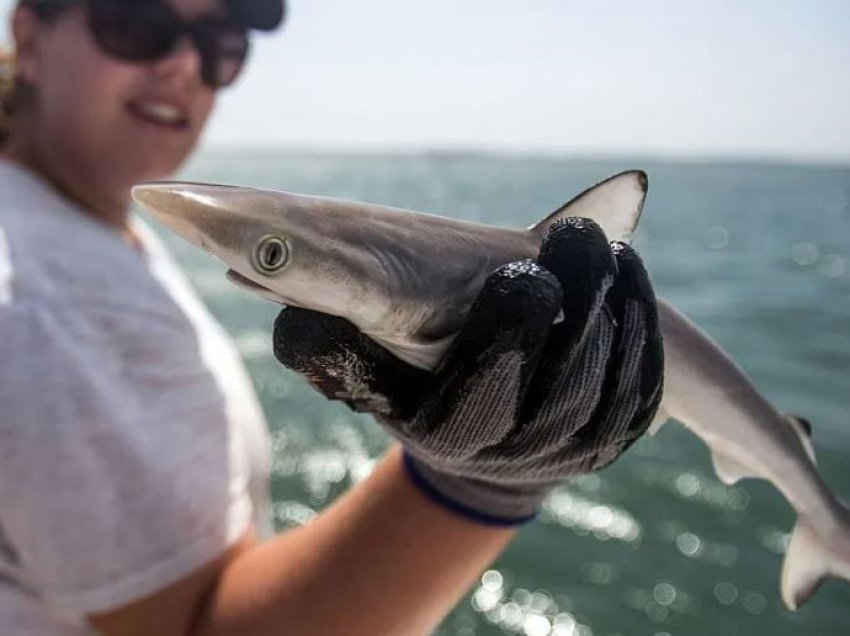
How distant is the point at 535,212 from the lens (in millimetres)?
51625

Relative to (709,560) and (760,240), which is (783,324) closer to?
(709,560)

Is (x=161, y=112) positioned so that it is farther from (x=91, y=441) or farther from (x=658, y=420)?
(x=658, y=420)

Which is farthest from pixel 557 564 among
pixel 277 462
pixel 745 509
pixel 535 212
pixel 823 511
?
pixel 535 212

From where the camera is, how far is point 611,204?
192cm

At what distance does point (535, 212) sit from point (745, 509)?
4433cm

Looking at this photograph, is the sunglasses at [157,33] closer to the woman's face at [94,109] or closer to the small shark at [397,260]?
the woman's face at [94,109]

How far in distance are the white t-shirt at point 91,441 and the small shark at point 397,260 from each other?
78cm

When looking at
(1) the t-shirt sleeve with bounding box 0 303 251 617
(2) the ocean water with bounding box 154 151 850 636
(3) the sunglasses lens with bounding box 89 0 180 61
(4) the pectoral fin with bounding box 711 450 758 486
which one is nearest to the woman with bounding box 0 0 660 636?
(1) the t-shirt sleeve with bounding box 0 303 251 617

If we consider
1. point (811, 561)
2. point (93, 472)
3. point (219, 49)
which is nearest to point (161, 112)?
point (219, 49)

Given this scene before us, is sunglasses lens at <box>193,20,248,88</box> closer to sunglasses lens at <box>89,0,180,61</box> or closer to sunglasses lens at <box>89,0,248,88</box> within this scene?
sunglasses lens at <box>89,0,248,88</box>

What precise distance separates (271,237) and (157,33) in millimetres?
1970

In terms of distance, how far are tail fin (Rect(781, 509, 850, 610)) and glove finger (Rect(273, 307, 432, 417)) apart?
166 centimetres

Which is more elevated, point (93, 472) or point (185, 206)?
point (185, 206)

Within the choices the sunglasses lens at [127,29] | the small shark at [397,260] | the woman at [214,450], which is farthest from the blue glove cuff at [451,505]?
the sunglasses lens at [127,29]
